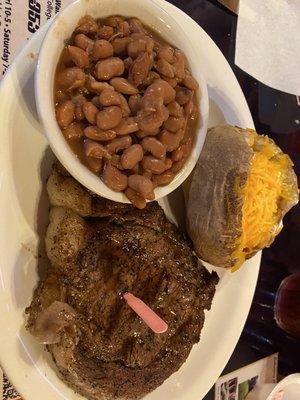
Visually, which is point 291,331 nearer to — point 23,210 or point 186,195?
point 186,195

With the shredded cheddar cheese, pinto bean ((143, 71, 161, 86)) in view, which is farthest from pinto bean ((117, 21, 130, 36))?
the shredded cheddar cheese

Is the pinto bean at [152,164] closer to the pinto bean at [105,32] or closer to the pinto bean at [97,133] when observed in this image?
the pinto bean at [97,133]

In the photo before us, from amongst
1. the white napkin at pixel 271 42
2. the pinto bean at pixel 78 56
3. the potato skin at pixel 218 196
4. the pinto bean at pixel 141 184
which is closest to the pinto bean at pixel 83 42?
the pinto bean at pixel 78 56

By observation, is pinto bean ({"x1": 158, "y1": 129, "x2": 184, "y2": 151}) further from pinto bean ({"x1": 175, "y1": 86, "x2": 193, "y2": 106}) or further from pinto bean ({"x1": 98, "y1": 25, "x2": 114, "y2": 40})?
pinto bean ({"x1": 98, "y1": 25, "x2": 114, "y2": 40})

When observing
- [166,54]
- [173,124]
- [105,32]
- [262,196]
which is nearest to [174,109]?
[173,124]

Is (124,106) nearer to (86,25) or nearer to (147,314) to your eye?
(86,25)

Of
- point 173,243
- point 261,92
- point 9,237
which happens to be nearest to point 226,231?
point 173,243
